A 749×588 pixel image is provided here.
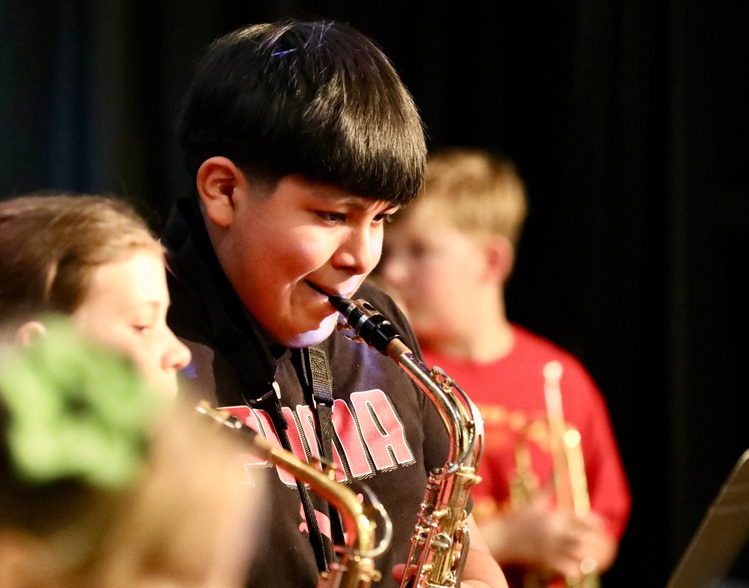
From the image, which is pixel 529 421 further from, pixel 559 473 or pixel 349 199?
pixel 349 199

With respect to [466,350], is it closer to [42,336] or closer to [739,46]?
[739,46]

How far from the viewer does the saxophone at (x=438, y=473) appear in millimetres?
1827

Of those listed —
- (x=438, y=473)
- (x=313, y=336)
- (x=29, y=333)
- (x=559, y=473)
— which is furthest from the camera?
(x=559, y=473)

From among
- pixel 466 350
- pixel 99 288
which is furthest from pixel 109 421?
pixel 466 350

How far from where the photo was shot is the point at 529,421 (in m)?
3.05

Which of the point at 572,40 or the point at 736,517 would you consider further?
Result: the point at 572,40

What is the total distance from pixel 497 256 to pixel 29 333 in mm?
2465

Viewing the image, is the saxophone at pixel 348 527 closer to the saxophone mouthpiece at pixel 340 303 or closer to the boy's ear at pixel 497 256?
the saxophone mouthpiece at pixel 340 303

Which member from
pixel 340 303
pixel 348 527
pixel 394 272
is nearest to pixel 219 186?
pixel 340 303

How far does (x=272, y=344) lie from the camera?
1810 millimetres

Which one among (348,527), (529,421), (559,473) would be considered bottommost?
(559,473)

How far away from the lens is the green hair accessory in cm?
79

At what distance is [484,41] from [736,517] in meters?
2.35

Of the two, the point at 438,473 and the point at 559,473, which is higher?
the point at 438,473
